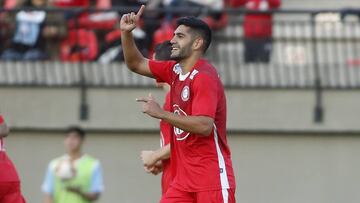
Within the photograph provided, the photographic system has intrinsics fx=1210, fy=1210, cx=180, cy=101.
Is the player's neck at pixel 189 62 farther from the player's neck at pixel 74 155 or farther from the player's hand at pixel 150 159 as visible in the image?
the player's neck at pixel 74 155

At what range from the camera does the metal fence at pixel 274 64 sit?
15852 mm

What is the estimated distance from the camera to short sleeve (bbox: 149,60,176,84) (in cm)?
963

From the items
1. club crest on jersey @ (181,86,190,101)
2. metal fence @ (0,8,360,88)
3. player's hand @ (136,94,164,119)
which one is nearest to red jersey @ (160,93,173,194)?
club crest on jersey @ (181,86,190,101)

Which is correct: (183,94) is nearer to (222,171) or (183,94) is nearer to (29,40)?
(222,171)

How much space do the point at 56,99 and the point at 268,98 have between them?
2.78 metres

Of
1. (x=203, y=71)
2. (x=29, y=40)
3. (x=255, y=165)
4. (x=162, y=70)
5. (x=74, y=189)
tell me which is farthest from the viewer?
(x=29, y=40)

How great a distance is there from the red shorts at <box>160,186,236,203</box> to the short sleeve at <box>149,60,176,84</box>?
35.7 inches

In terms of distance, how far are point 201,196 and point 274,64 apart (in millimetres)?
6891

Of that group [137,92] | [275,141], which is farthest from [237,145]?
[137,92]

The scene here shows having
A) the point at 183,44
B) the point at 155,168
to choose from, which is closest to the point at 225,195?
the point at 155,168

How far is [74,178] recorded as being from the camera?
44.7 ft

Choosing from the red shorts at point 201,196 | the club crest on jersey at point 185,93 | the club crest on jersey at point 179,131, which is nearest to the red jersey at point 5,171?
the red shorts at point 201,196

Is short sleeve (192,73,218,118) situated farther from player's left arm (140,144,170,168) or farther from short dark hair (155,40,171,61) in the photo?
short dark hair (155,40,171,61)

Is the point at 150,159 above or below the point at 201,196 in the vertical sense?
above
